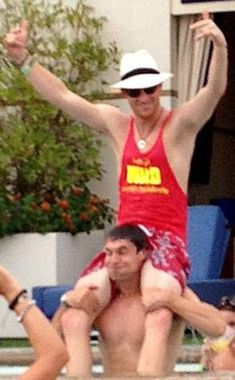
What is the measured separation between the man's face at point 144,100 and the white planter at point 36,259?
586 centimetres

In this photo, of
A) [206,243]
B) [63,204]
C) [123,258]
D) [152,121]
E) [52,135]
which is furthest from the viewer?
[52,135]

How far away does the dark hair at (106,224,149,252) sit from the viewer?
5441 millimetres

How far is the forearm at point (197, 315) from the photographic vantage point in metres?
5.40

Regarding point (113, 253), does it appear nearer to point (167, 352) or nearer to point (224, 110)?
point (167, 352)

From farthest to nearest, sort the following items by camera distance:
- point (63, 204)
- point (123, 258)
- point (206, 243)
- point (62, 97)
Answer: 1. point (63, 204)
2. point (206, 243)
3. point (62, 97)
4. point (123, 258)

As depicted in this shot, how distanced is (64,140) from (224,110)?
18.1 ft

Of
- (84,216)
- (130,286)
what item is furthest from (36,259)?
(130,286)

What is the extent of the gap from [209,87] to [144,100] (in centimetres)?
25

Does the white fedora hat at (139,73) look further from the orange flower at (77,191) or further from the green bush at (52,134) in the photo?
the orange flower at (77,191)

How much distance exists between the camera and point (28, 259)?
37.6ft

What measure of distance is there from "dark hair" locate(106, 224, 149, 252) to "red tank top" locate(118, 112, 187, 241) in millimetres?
70

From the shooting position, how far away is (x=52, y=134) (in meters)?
11.7

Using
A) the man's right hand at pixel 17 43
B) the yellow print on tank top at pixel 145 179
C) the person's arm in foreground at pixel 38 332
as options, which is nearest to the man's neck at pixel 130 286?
the yellow print on tank top at pixel 145 179

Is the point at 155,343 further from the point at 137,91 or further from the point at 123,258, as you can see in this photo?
the point at 137,91
